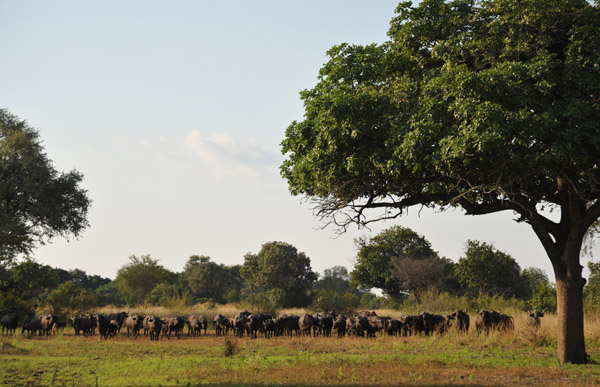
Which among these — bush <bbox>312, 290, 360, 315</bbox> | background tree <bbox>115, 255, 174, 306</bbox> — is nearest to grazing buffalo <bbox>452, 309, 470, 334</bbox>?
bush <bbox>312, 290, 360, 315</bbox>

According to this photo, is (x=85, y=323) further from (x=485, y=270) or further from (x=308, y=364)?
(x=485, y=270)

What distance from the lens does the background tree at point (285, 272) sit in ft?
211

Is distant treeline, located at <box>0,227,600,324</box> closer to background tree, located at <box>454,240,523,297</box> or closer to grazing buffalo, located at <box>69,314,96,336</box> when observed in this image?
background tree, located at <box>454,240,523,297</box>

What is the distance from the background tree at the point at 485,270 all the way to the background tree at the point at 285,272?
2014 centimetres

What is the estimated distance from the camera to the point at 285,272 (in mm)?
65188

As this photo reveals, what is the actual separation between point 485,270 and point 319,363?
49.2 metres

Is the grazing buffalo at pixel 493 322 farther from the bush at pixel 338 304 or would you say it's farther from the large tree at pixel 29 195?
the large tree at pixel 29 195

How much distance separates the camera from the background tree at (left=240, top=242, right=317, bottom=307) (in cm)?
6436

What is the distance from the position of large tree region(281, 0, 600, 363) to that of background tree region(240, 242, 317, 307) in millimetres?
47476

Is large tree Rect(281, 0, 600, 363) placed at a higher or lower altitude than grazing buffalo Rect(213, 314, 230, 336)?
higher

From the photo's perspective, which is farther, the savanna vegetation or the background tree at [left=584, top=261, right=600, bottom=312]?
the background tree at [left=584, top=261, right=600, bottom=312]

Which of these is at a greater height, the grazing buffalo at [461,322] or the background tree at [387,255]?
the background tree at [387,255]

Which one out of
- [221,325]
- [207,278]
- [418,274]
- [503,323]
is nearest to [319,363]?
[503,323]

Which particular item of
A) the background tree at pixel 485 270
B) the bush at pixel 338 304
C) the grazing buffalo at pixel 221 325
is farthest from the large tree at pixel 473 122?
the background tree at pixel 485 270
